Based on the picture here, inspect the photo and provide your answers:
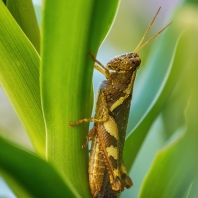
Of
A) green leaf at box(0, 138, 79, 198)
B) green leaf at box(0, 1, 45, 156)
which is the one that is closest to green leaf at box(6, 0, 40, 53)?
green leaf at box(0, 1, 45, 156)

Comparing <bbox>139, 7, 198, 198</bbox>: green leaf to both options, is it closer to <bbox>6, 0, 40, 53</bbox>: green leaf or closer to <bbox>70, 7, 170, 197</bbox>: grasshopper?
<bbox>70, 7, 170, 197</bbox>: grasshopper

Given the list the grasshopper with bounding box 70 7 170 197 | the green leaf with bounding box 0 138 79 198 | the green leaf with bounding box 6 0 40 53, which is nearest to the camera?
the green leaf with bounding box 0 138 79 198

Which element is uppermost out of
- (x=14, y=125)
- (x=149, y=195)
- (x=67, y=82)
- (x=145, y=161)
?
(x=67, y=82)

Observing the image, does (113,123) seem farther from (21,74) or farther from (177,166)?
(21,74)

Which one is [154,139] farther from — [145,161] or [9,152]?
[9,152]

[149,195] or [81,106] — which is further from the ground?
[81,106]

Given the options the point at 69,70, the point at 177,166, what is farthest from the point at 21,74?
the point at 177,166

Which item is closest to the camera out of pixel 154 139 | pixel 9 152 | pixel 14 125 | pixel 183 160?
pixel 9 152

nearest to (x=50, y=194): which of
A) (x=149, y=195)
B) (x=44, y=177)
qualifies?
(x=44, y=177)
